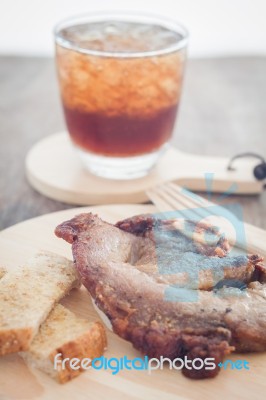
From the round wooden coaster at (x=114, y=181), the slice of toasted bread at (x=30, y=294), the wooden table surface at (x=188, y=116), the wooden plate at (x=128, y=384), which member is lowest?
the wooden table surface at (x=188, y=116)

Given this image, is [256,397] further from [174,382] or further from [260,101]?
[260,101]

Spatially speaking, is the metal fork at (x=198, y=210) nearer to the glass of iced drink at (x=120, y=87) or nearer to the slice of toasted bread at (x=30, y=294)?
the glass of iced drink at (x=120, y=87)

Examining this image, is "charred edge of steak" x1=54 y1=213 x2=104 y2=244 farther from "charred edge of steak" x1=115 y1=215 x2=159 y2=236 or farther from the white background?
the white background

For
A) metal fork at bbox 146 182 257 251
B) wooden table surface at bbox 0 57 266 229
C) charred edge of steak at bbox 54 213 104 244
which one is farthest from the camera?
wooden table surface at bbox 0 57 266 229

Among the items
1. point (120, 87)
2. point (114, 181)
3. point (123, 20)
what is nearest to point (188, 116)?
point (123, 20)

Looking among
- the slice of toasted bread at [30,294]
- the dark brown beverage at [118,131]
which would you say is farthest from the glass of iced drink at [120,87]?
the slice of toasted bread at [30,294]

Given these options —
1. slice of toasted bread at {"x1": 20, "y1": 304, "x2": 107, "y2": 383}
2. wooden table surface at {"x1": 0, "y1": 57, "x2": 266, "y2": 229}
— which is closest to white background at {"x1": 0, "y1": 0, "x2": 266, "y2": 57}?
wooden table surface at {"x1": 0, "y1": 57, "x2": 266, "y2": 229}
